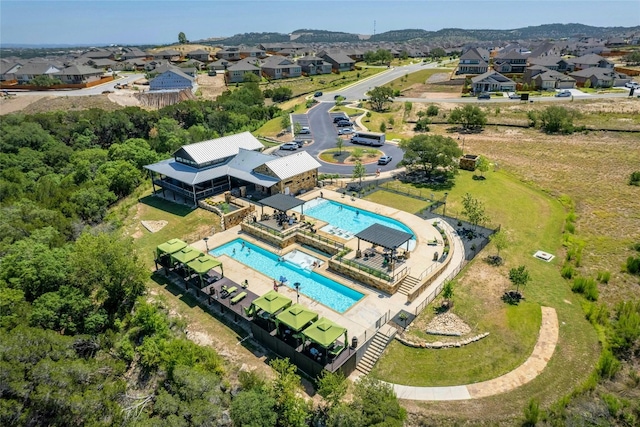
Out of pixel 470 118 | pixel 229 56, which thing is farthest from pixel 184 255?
pixel 229 56

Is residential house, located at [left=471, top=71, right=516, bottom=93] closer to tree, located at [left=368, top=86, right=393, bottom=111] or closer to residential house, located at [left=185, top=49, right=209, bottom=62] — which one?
tree, located at [left=368, top=86, right=393, bottom=111]

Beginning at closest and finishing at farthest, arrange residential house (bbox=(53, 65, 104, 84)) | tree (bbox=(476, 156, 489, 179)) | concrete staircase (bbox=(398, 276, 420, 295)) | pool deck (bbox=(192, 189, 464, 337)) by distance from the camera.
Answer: pool deck (bbox=(192, 189, 464, 337)), concrete staircase (bbox=(398, 276, 420, 295)), tree (bbox=(476, 156, 489, 179)), residential house (bbox=(53, 65, 104, 84))

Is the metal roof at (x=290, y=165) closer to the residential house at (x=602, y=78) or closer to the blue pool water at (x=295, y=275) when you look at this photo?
the blue pool water at (x=295, y=275)

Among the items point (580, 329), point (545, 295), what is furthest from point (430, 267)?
point (580, 329)

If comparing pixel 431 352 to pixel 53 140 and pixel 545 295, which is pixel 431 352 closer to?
pixel 545 295

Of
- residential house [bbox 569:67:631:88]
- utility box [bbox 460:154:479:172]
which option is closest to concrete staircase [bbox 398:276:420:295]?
utility box [bbox 460:154:479:172]

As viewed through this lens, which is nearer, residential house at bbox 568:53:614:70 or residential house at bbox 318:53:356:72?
residential house at bbox 568:53:614:70
